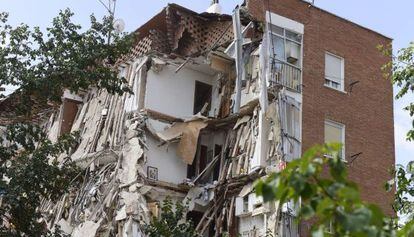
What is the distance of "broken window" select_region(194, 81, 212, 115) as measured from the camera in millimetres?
21797

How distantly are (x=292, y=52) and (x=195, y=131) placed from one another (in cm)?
380

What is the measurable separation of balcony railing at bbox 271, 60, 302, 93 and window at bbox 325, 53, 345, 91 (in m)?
1.41

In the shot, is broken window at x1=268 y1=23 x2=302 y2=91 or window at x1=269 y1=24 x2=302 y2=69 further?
window at x1=269 y1=24 x2=302 y2=69

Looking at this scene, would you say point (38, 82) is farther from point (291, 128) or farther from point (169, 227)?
point (291, 128)

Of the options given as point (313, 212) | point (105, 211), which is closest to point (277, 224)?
A: point (105, 211)

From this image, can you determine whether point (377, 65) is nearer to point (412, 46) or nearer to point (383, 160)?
point (383, 160)

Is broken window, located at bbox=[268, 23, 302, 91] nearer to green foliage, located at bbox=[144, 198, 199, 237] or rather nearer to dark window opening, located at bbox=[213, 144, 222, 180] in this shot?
dark window opening, located at bbox=[213, 144, 222, 180]

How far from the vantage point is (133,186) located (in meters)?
19.2

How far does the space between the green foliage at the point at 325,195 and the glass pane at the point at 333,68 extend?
17.7 meters

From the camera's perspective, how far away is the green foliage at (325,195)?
374 cm

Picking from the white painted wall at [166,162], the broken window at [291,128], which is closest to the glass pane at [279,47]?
the broken window at [291,128]

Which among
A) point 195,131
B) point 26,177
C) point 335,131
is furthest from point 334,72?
point 26,177

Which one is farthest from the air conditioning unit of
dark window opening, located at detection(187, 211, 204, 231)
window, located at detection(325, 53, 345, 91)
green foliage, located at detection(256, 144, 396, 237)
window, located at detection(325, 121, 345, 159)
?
green foliage, located at detection(256, 144, 396, 237)

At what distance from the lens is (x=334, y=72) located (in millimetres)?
21672
